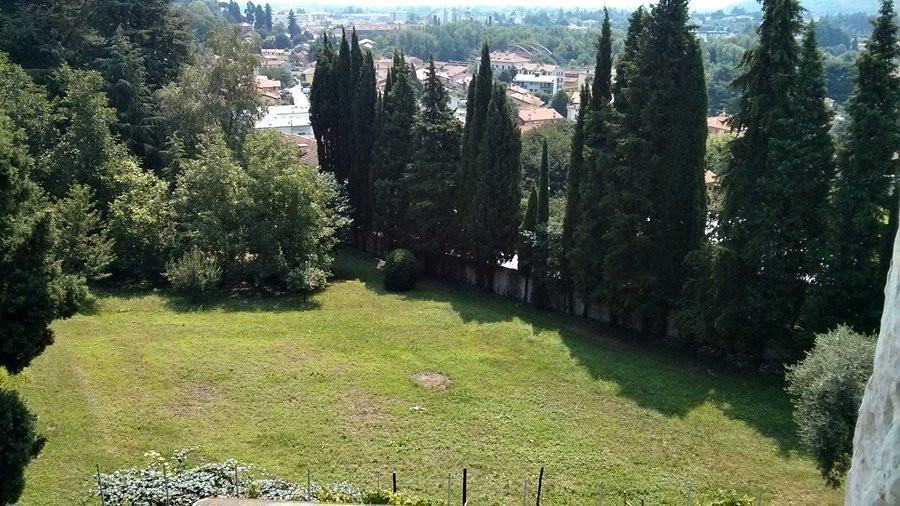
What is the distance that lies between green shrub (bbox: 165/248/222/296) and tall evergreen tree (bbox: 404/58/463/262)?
7.74 metres

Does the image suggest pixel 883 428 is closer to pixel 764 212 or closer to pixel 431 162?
pixel 764 212

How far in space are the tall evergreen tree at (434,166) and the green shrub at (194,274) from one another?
25.4ft

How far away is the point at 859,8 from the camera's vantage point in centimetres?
18350

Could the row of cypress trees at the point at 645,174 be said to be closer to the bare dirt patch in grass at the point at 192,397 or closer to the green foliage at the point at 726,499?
the green foliage at the point at 726,499

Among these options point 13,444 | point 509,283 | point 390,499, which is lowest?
point 509,283

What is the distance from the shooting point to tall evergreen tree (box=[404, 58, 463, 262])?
27.0m

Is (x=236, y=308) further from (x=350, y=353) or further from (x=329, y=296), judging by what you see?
(x=350, y=353)

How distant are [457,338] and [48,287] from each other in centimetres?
1102

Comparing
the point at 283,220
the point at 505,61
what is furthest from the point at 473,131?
the point at 505,61

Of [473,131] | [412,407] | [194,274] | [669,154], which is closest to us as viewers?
[412,407]

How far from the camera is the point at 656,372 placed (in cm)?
1822

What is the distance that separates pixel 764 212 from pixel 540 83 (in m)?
115

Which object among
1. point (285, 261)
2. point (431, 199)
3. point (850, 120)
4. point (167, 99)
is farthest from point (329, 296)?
point (850, 120)

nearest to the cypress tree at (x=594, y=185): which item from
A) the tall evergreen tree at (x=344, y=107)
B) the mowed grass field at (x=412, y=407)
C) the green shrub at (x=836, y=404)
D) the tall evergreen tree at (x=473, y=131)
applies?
the mowed grass field at (x=412, y=407)
